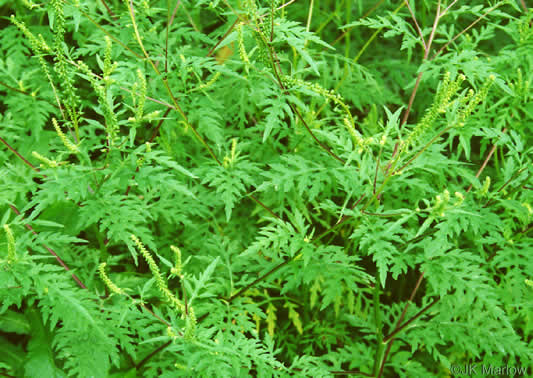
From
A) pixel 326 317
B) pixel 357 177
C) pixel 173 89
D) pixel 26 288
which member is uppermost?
pixel 173 89

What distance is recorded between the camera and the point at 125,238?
196 cm

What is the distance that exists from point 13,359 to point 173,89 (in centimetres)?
181

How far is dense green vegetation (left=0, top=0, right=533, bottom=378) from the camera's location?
1.99 metres

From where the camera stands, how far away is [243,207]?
3.28 metres

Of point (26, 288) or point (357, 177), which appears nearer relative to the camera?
point (26, 288)

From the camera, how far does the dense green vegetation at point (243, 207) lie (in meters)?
1.99

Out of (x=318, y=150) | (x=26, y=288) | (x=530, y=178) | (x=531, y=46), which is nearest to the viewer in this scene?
(x=26, y=288)

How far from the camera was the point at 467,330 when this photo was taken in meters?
2.59

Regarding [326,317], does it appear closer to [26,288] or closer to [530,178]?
[530,178]

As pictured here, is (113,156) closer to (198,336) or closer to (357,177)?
(198,336)

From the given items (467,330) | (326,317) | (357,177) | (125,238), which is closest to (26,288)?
(125,238)

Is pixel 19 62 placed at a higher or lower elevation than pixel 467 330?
higher

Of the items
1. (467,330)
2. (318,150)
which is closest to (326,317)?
(467,330)

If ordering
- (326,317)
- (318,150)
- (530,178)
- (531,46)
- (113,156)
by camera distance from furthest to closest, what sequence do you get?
1. (326,317)
2. (318,150)
3. (531,46)
4. (530,178)
5. (113,156)
